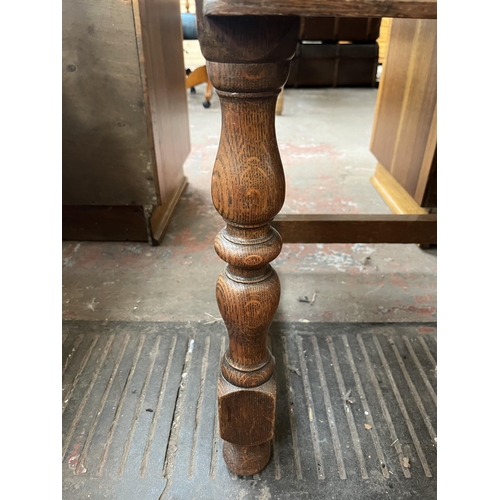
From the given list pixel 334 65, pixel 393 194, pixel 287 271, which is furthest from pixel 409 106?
pixel 334 65

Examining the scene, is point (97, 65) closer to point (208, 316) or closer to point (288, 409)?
point (208, 316)

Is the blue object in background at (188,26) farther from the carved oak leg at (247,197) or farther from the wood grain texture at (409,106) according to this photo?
the carved oak leg at (247,197)

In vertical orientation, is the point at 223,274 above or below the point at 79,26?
below

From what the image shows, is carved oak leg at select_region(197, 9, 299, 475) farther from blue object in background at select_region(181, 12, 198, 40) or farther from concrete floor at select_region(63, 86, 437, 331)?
blue object in background at select_region(181, 12, 198, 40)

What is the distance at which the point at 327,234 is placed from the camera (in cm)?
127

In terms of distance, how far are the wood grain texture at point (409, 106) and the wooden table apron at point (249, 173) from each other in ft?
3.50

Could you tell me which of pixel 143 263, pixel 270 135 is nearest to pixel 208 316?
pixel 143 263

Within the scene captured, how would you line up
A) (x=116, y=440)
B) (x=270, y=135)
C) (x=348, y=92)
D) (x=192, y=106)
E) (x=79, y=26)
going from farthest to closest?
(x=348, y=92) < (x=192, y=106) < (x=79, y=26) < (x=116, y=440) < (x=270, y=135)

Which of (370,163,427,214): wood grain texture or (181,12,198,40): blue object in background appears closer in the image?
(370,163,427,214): wood grain texture

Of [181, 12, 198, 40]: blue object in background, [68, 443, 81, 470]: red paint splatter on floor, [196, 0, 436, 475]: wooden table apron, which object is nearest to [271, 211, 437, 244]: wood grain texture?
[196, 0, 436, 475]: wooden table apron

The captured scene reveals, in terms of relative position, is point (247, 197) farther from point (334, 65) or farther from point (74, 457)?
point (334, 65)

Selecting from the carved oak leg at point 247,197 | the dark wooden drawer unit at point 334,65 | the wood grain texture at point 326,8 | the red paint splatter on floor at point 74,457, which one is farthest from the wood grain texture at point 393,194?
the dark wooden drawer unit at point 334,65

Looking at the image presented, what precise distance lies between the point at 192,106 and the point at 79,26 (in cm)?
226

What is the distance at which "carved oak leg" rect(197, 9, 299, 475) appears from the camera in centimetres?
51
